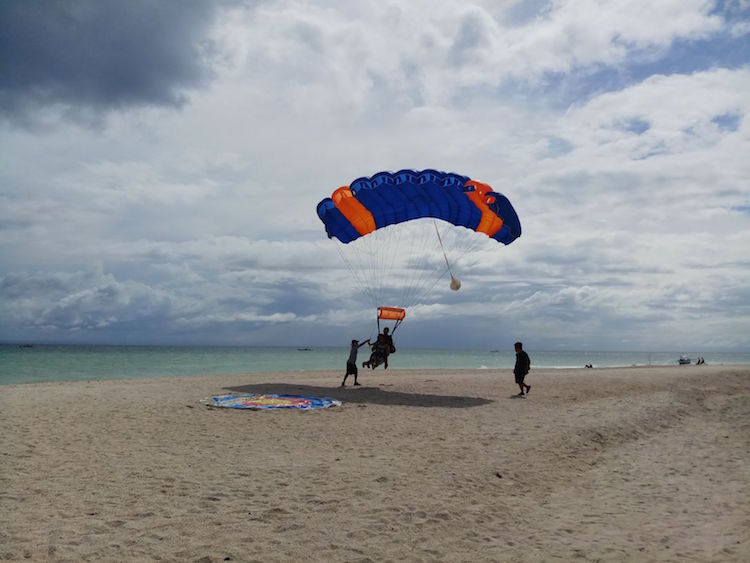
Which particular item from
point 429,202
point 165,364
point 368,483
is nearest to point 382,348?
point 429,202

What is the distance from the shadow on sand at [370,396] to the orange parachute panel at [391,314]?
2.35 meters

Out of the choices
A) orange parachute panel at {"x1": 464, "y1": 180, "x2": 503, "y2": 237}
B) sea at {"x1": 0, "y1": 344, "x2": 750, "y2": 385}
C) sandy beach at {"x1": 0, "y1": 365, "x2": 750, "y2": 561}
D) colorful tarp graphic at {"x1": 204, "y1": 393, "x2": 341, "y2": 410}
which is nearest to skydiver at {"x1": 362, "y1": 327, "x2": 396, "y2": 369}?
colorful tarp graphic at {"x1": 204, "y1": 393, "x2": 341, "y2": 410}

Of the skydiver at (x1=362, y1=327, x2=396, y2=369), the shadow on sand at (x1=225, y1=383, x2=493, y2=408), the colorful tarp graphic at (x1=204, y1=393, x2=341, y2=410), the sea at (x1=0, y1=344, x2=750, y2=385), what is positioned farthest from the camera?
the sea at (x1=0, y1=344, x2=750, y2=385)

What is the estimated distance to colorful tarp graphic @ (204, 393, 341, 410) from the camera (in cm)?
1328

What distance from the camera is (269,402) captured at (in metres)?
14.0

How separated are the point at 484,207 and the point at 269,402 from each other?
27.8 ft

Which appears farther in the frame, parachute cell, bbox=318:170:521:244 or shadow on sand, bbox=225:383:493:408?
parachute cell, bbox=318:170:521:244

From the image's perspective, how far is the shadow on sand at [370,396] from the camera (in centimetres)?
1473

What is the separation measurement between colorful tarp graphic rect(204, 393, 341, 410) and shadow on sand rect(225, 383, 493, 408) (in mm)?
916

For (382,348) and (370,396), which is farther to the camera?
(382,348)

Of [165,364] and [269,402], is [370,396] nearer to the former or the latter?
[269,402]

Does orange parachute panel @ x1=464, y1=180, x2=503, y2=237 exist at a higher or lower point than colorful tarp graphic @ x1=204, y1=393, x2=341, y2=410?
higher

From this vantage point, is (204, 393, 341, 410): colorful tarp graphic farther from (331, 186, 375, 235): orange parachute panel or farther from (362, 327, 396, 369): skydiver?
(331, 186, 375, 235): orange parachute panel

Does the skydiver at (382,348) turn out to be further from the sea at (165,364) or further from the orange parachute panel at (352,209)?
the sea at (165,364)
